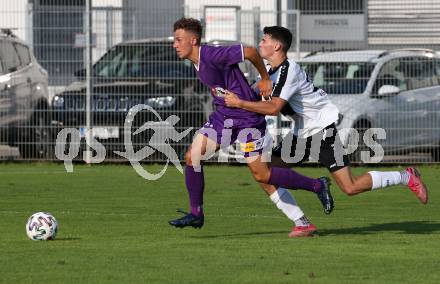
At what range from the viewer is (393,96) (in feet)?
72.3

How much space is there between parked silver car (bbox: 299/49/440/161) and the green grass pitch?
2994 millimetres

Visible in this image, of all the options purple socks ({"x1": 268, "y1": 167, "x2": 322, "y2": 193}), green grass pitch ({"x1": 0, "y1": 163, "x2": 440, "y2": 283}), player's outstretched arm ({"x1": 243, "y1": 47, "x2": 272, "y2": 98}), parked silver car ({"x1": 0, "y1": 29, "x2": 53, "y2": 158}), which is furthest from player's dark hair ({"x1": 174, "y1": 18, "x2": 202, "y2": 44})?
parked silver car ({"x1": 0, "y1": 29, "x2": 53, "y2": 158})

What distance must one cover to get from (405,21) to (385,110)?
1965 mm

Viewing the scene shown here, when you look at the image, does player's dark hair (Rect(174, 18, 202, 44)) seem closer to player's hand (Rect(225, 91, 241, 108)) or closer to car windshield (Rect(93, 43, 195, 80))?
player's hand (Rect(225, 91, 241, 108))

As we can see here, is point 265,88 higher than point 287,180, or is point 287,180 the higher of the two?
point 265,88

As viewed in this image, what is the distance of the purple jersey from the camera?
37.9ft

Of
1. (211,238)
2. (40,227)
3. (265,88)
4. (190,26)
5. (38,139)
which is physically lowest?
(38,139)

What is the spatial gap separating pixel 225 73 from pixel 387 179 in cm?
180

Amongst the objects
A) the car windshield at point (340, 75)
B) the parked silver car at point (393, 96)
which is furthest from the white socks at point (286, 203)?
the car windshield at point (340, 75)

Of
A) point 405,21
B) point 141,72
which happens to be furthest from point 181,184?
point 405,21

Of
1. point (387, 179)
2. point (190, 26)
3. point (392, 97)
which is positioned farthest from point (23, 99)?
point (387, 179)

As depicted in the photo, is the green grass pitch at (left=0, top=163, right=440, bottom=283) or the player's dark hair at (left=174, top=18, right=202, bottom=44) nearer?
the green grass pitch at (left=0, top=163, right=440, bottom=283)

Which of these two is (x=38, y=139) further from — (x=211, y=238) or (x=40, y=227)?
(x=40, y=227)

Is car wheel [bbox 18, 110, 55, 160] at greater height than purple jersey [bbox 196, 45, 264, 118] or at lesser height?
lesser
